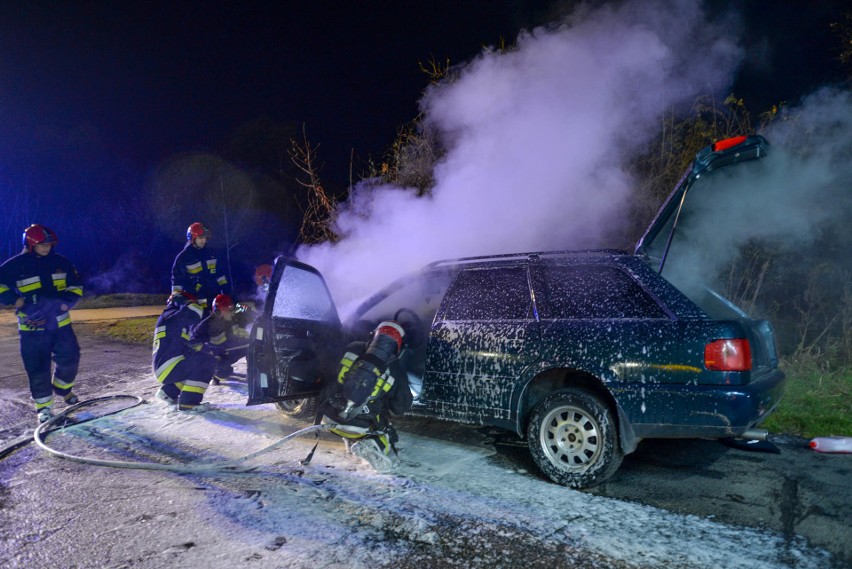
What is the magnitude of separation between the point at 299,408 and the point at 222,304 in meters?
1.54

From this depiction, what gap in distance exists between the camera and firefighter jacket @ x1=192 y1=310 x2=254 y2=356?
6.20 meters

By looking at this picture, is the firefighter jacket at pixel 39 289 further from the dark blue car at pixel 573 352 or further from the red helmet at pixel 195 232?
the dark blue car at pixel 573 352

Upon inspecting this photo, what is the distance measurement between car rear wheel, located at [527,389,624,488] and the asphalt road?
0.49ft

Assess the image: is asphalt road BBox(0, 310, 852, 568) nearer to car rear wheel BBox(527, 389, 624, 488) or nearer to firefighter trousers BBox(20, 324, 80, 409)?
car rear wheel BBox(527, 389, 624, 488)

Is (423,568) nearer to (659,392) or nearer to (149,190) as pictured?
(659,392)

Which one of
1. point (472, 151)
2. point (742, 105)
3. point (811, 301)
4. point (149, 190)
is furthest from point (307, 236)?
point (149, 190)

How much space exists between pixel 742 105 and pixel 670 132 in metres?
1.01

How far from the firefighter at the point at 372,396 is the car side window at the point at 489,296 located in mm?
544

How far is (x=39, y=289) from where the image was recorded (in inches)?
224

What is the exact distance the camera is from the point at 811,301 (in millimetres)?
7656

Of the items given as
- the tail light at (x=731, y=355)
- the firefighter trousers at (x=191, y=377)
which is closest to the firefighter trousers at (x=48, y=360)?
the firefighter trousers at (x=191, y=377)

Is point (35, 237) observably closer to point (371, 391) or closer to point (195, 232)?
point (195, 232)

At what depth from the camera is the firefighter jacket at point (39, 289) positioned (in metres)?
5.59

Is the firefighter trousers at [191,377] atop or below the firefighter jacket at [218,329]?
below
